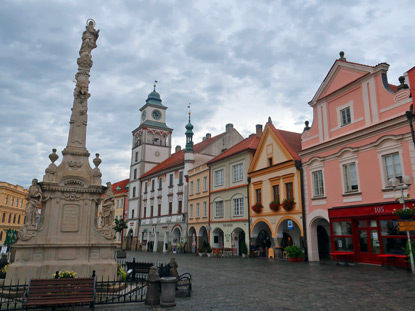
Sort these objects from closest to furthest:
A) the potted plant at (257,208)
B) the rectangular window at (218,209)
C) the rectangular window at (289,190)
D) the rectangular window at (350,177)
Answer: the rectangular window at (350,177) < the rectangular window at (289,190) < the potted plant at (257,208) < the rectangular window at (218,209)

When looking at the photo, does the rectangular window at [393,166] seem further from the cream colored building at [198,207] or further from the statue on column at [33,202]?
the cream colored building at [198,207]

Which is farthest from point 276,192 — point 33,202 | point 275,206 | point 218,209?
point 33,202

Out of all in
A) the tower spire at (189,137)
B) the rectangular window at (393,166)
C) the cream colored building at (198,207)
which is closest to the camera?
the rectangular window at (393,166)

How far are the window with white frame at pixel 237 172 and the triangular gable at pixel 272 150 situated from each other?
188 centimetres

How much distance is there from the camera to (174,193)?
155 ft

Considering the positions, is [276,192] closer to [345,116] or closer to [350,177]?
[350,177]

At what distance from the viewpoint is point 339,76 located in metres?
23.8

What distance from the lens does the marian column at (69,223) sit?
12.1 metres

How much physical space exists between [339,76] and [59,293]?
22.2 metres

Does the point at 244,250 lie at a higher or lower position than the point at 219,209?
lower

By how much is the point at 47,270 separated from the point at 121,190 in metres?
61.1

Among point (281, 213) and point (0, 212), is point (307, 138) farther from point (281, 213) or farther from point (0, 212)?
point (0, 212)

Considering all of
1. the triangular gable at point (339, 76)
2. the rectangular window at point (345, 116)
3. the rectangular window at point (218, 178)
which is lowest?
the rectangular window at point (218, 178)

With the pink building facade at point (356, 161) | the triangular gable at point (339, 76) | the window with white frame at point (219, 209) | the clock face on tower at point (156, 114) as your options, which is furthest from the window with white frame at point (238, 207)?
the clock face on tower at point (156, 114)
